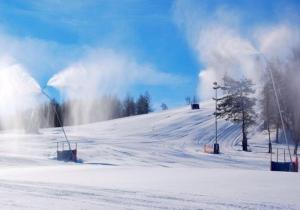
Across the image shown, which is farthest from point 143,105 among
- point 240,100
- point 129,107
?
point 240,100

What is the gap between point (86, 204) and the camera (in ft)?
37.7

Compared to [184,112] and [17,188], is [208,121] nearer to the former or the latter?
[184,112]

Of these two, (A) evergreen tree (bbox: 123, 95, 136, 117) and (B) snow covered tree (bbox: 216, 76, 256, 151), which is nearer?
(B) snow covered tree (bbox: 216, 76, 256, 151)

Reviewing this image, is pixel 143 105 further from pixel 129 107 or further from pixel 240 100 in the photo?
pixel 240 100

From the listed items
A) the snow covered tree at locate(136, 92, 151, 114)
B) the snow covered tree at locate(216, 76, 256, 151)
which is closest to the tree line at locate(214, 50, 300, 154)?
the snow covered tree at locate(216, 76, 256, 151)

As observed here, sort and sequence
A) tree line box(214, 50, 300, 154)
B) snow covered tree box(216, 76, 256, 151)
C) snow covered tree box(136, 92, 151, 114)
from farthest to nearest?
snow covered tree box(136, 92, 151, 114)
snow covered tree box(216, 76, 256, 151)
tree line box(214, 50, 300, 154)

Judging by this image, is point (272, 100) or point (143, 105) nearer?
point (272, 100)

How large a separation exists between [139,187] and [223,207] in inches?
171

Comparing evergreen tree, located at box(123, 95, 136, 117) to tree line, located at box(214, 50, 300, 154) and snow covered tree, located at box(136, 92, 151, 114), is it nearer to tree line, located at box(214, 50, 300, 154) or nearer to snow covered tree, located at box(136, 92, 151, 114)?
snow covered tree, located at box(136, 92, 151, 114)

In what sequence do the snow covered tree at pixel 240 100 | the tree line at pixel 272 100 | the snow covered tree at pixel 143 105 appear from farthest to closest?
the snow covered tree at pixel 143 105 → the snow covered tree at pixel 240 100 → the tree line at pixel 272 100

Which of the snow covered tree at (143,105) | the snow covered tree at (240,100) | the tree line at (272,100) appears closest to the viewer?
the tree line at (272,100)

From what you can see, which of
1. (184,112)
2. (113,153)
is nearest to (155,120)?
(184,112)

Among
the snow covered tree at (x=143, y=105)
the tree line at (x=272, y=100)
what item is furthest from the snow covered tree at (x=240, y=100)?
the snow covered tree at (x=143, y=105)

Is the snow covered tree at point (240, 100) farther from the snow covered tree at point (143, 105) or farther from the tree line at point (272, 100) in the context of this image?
the snow covered tree at point (143, 105)
